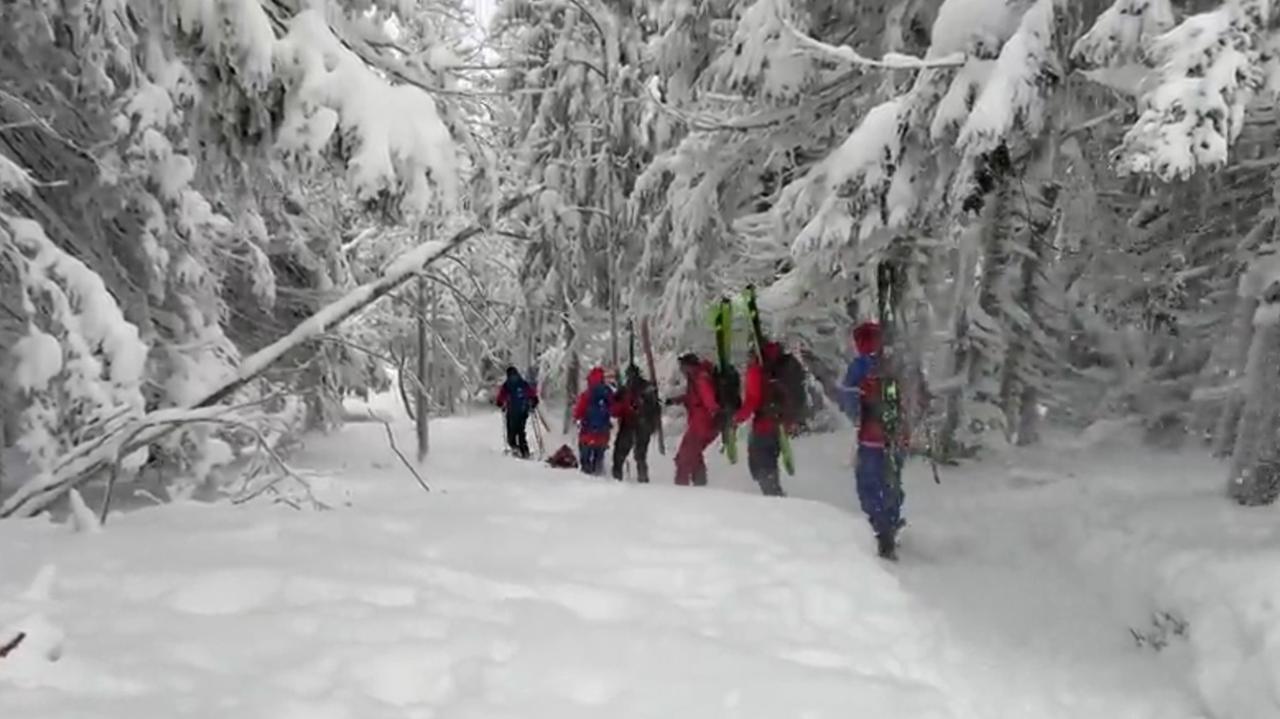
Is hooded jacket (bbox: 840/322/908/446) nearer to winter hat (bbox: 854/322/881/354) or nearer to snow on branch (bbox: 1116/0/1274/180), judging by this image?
winter hat (bbox: 854/322/881/354)

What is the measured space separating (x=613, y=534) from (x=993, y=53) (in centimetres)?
416

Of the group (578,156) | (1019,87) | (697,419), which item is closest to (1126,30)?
(1019,87)

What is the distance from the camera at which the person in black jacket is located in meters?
13.2

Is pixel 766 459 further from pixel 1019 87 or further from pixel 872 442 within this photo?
pixel 1019 87

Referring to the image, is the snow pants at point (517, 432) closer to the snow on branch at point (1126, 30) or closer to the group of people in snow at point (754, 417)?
the group of people in snow at point (754, 417)

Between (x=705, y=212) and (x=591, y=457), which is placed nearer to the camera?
(x=705, y=212)

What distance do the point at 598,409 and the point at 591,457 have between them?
2.31ft

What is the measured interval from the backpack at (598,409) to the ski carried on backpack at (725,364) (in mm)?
1765

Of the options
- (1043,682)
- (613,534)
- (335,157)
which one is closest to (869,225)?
(613,534)

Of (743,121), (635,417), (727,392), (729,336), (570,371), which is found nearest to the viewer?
(743,121)

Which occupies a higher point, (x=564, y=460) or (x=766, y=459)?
(x=766, y=459)

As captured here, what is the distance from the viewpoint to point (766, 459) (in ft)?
35.5

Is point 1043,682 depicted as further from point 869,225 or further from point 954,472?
point 954,472

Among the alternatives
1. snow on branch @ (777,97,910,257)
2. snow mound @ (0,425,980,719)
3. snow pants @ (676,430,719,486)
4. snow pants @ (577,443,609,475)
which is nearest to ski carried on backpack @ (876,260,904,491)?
snow mound @ (0,425,980,719)
